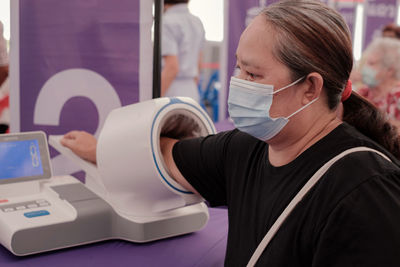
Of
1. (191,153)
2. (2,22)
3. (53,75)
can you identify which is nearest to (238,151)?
(191,153)

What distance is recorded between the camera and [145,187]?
127 centimetres

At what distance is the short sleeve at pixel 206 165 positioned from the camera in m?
1.25

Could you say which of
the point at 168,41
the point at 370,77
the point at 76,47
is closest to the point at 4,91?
the point at 76,47

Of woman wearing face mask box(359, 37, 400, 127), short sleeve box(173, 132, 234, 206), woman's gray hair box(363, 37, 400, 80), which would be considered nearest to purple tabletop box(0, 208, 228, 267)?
short sleeve box(173, 132, 234, 206)

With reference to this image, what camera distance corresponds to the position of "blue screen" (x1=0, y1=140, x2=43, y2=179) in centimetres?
131

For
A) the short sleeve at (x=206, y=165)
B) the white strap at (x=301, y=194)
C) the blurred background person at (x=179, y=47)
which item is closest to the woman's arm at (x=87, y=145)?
the short sleeve at (x=206, y=165)

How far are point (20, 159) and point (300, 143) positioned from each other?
2.53ft

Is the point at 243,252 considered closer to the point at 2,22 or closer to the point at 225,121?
the point at 2,22

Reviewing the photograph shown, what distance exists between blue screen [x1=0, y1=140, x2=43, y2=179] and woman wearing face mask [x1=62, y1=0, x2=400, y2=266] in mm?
571

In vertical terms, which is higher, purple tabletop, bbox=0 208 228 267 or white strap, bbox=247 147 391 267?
white strap, bbox=247 147 391 267

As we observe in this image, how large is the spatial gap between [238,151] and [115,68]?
27.3 inches

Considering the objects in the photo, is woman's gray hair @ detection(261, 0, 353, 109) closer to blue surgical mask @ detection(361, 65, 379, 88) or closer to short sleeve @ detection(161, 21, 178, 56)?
short sleeve @ detection(161, 21, 178, 56)

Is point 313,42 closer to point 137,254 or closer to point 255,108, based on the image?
point 255,108

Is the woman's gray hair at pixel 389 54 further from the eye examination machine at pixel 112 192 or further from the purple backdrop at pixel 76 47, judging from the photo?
the eye examination machine at pixel 112 192
